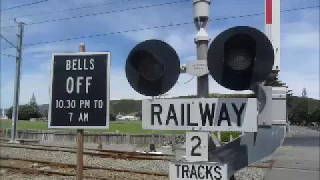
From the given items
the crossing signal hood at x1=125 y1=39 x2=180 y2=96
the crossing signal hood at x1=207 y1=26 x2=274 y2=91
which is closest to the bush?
the crossing signal hood at x1=125 y1=39 x2=180 y2=96

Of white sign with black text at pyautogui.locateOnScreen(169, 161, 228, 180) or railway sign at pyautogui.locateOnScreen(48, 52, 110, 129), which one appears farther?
railway sign at pyautogui.locateOnScreen(48, 52, 110, 129)

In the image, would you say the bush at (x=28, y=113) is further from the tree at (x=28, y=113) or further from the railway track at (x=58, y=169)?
the railway track at (x=58, y=169)

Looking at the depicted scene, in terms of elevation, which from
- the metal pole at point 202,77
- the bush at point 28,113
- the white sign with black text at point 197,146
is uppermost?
the metal pole at point 202,77

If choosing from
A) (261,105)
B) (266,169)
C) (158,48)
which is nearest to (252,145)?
(261,105)

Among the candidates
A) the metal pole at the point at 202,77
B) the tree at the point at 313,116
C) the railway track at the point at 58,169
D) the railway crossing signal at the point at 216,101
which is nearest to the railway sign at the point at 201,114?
the railway crossing signal at the point at 216,101

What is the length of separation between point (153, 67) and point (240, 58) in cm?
72

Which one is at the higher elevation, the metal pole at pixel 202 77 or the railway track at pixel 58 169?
the metal pole at pixel 202 77

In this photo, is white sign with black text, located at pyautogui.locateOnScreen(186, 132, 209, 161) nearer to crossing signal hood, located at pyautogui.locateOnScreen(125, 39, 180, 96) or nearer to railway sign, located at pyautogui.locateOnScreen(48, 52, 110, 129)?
crossing signal hood, located at pyautogui.locateOnScreen(125, 39, 180, 96)

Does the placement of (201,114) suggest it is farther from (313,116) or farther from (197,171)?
(313,116)

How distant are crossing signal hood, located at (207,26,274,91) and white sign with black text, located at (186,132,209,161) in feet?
1.47

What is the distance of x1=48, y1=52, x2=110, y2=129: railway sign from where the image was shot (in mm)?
3398

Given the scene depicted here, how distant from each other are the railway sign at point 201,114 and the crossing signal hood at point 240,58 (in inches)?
6.2

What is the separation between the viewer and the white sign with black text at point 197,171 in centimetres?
279

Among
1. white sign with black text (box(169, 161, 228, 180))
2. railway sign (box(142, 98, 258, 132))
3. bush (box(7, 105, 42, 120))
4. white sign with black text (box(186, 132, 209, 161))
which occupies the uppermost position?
railway sign (box(142, 98, 258, 132))
